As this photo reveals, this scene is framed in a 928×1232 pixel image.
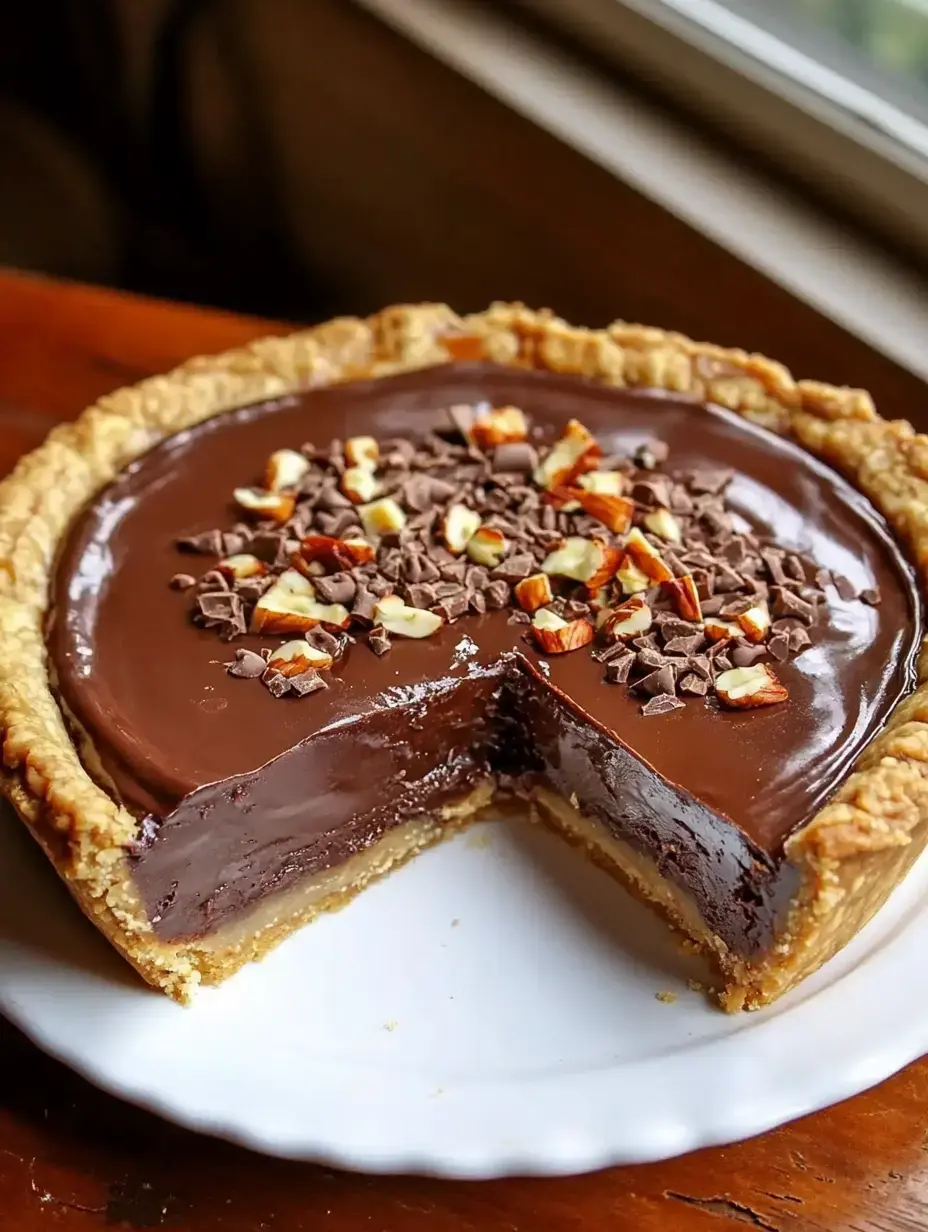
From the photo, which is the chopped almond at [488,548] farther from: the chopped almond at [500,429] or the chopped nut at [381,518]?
→ the chopped almond at [500,429]

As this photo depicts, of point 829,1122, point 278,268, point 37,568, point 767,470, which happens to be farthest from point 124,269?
point 829,1122

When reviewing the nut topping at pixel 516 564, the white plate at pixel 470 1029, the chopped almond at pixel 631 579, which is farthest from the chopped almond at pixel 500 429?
the white plate at pixel 470 1029

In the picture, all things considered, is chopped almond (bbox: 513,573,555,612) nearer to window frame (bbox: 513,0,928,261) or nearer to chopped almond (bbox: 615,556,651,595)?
chopped almond (bbox: 615,556,651,595)

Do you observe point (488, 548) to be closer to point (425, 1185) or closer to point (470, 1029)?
point (470, 1029)

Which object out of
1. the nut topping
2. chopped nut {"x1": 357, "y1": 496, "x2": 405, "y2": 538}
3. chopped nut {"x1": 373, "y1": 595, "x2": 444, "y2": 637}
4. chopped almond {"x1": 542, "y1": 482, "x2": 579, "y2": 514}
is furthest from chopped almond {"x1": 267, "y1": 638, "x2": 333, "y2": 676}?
chopped almond {"x1": 542, "y1": 482, "x2": 579, "y2": 514}

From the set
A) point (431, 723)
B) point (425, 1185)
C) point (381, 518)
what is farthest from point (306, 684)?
point (425, 1185)

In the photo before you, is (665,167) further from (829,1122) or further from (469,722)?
(829,1122)
